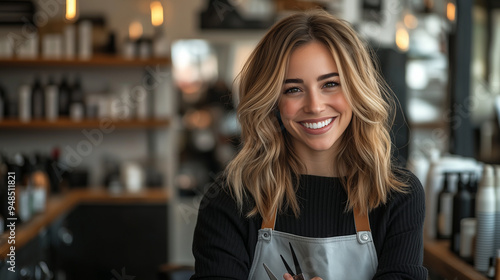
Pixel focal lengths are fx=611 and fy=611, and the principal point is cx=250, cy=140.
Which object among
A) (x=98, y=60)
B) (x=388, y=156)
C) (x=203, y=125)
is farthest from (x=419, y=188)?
(x=203, y=125)

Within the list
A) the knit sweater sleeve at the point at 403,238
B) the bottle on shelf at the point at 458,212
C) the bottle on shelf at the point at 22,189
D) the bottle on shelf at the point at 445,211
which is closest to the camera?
the knit sweater sleeve at the point at 403,238

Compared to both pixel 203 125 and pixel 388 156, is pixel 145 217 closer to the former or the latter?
pixel 203 125

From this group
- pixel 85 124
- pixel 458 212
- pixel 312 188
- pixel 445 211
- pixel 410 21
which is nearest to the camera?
pixel 312 188

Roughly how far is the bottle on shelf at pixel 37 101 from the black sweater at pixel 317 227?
3.14 metres

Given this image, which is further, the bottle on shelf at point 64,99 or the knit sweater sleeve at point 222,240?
the bottle on shelf at point 64,99

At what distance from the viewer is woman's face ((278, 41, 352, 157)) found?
58.4 inches

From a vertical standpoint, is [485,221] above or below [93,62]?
below

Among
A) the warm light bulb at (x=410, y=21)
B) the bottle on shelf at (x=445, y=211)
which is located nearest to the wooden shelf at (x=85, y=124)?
the warm light bulb at (x=410, y=21)

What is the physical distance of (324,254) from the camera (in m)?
1.50

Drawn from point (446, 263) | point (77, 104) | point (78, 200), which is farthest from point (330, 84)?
point (77, 104)

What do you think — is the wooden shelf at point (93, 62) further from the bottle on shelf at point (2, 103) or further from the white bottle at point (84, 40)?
the bottle on shelf at point (2, 103)

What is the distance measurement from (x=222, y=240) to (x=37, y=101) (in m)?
3.27

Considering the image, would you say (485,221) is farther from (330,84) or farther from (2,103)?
(2,103)

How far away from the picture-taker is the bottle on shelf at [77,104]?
441cm
